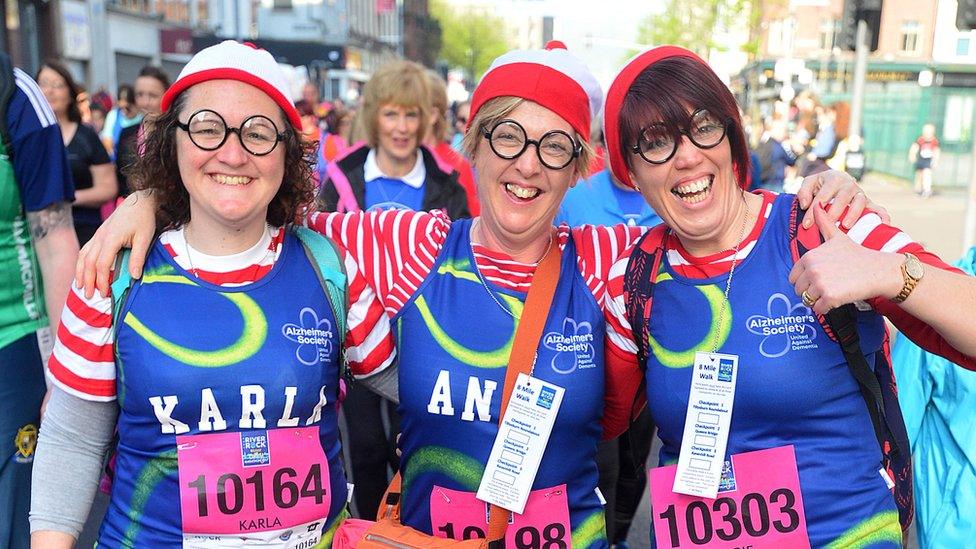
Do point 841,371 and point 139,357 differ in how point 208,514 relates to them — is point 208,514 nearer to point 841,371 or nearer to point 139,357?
point 139,357

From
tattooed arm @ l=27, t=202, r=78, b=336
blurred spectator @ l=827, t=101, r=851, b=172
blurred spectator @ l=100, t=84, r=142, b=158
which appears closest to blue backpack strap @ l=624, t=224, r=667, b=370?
tattooed arm @ l=27, t=202, r=78, b=336

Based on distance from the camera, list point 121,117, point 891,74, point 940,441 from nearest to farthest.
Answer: point 940,441
point 121,117
point 891,74

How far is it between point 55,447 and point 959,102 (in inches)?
1113

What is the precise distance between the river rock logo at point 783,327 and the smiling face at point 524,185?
575mm

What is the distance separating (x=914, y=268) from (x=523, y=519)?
3.41ft

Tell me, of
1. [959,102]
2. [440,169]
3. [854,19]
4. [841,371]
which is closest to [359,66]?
[959,102]

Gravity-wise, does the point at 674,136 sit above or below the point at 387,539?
above

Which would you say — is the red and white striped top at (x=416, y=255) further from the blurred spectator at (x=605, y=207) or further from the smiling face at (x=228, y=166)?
the blurred spectator at (x=605, y=207)

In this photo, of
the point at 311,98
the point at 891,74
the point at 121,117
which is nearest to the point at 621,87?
the point at 121,117

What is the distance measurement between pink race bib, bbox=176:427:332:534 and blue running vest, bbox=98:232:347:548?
17 millimetres

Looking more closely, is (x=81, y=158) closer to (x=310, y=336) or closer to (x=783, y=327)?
(x=310, y=336)

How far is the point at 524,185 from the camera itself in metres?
2.20

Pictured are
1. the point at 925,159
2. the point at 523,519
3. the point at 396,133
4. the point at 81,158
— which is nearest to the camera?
the point at 523,519

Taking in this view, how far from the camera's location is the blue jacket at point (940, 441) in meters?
2.36
